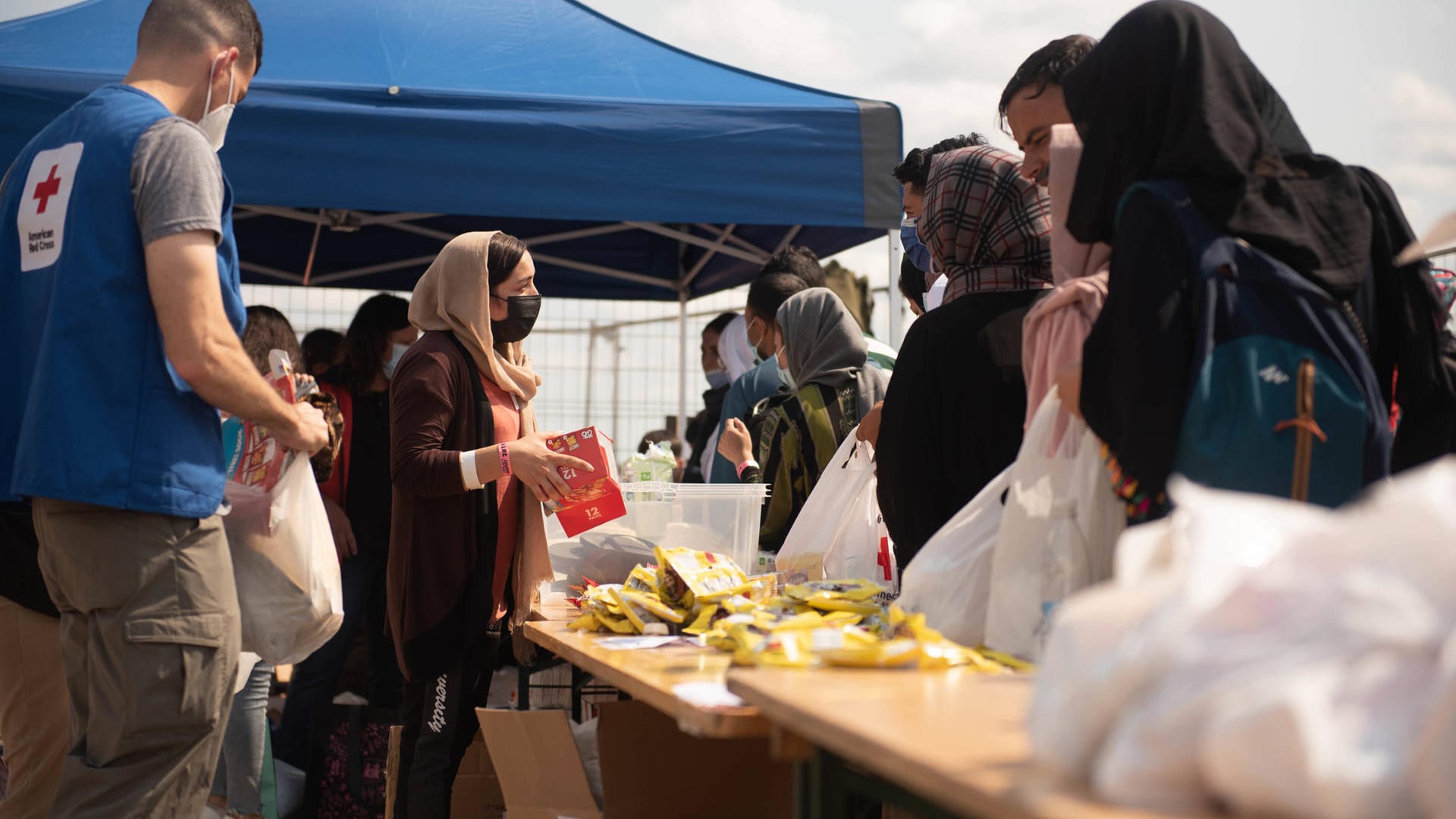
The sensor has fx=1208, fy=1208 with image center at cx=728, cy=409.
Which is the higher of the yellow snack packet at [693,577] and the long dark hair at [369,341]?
the long dark hair at [369,341]

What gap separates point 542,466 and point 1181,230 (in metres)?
1.77

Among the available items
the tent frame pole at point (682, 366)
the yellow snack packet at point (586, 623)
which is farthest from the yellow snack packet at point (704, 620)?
the tent frame pole at point (682, 366)

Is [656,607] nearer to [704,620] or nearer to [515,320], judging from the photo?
[704,620]

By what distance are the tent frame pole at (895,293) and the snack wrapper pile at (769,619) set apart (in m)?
2.05

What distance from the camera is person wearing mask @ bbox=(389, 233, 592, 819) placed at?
2830 mm

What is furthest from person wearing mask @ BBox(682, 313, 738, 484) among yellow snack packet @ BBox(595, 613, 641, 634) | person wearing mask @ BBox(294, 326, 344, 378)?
yellow snack packet @ BBox(595, 613, 641, 634)

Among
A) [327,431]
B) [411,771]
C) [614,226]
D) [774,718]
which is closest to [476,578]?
[411,771]

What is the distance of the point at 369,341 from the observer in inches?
185

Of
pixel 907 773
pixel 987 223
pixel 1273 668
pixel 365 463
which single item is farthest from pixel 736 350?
pixel 1273 668

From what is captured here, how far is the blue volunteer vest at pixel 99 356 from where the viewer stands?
194 cm

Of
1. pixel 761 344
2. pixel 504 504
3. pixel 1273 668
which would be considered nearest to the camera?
pixel 1273 668

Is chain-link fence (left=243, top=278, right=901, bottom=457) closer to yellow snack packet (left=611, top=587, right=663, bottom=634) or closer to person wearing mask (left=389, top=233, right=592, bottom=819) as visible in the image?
person wearing mask (left=389, top=233, right=592, bottom=819)

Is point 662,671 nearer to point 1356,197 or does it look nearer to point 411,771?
point 1356,197

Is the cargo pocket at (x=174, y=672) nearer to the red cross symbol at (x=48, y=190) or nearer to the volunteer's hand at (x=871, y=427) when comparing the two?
the red cross symbol at (x=48, y=190)
